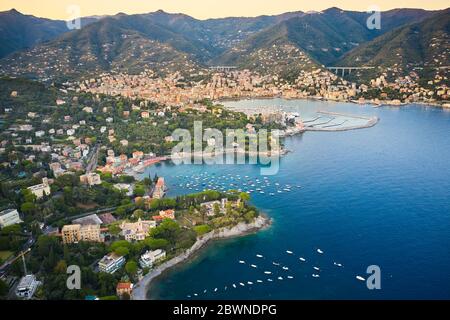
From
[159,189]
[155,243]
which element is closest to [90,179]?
[159,189]

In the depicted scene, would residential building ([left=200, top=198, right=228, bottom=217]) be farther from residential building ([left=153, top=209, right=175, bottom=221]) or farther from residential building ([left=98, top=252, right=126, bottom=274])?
residential building ([left=98, top=252, right=126, bottom=274])

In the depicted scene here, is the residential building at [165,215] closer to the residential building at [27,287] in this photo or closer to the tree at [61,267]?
the tree at [61,267]

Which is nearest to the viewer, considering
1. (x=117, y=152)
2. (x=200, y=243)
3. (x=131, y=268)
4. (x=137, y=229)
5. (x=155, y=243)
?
(x=131, y=268)

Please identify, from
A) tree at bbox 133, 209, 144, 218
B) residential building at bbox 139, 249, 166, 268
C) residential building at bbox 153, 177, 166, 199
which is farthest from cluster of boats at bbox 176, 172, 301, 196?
residential building at bbox 139, 249, 166, 268

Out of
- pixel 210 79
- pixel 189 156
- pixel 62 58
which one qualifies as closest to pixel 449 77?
pixel 210 79

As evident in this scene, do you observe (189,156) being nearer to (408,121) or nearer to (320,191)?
(320,191)

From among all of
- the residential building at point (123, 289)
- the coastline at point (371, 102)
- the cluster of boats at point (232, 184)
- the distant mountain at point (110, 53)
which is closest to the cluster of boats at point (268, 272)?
the residential building at point (123, 289)

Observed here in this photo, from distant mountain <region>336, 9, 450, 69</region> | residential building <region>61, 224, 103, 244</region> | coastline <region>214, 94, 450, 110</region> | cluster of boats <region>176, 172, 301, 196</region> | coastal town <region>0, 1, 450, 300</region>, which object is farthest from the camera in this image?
distant mountain <region>336, 9, 450, 69</region>

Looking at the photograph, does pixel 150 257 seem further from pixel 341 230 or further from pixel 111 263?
pixel 341 230
